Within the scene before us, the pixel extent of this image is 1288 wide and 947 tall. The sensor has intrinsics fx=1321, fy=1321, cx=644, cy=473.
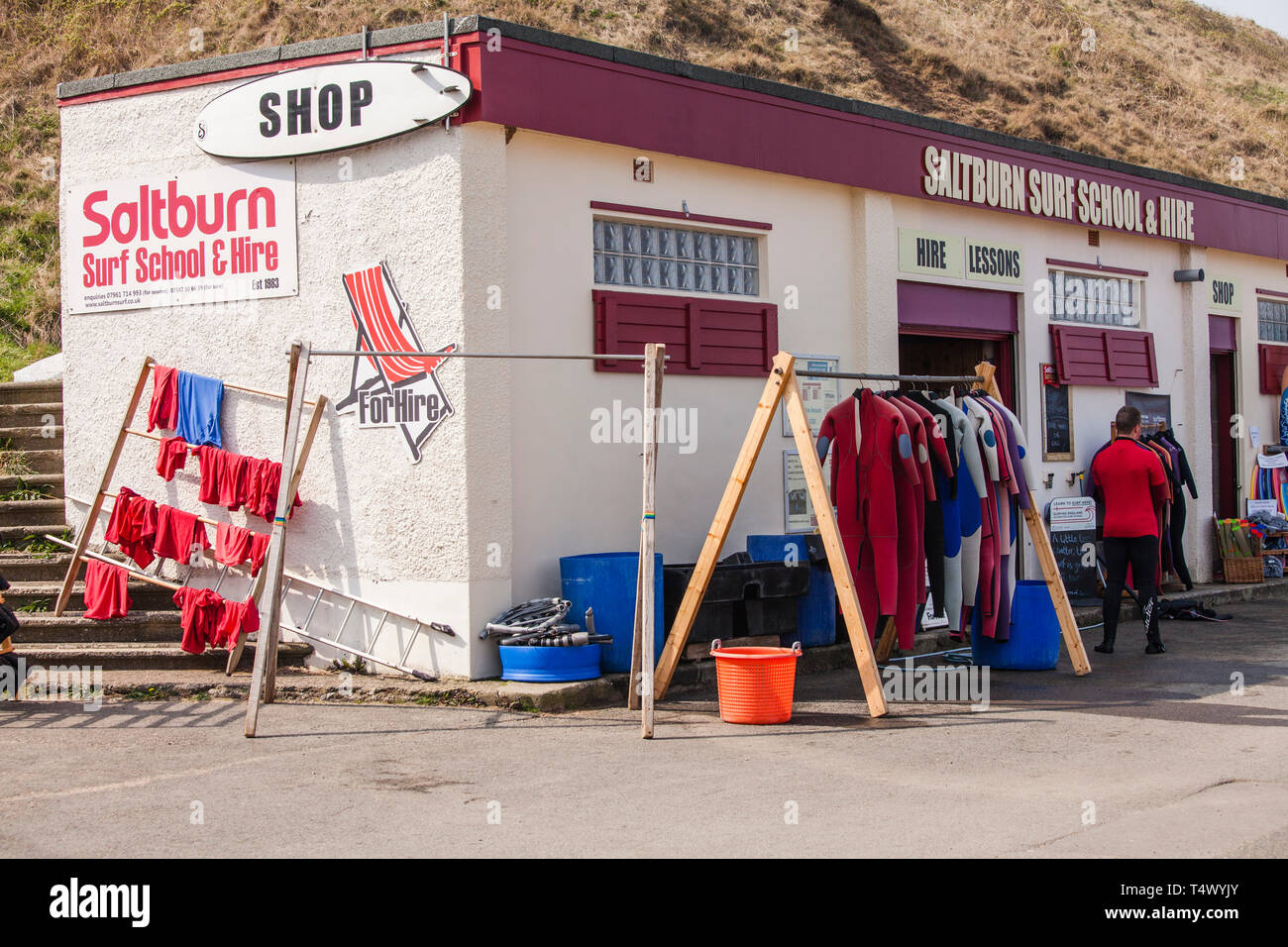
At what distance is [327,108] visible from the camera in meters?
10.2

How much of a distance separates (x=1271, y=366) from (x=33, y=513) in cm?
1619

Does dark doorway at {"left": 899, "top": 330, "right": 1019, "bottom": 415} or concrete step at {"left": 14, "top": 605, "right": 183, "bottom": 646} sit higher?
dark doorway at {"left": 899, "top": 330, "right": 1019, "bottom": 415}

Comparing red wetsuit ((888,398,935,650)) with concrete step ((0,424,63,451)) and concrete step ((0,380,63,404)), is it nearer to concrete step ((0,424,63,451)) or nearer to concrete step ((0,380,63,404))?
concrete step ((0,424,63,451))

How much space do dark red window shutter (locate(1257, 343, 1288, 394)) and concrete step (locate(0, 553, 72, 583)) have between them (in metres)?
15.7

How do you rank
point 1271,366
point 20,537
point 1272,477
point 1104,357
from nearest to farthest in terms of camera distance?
point 20,537 < point 1104,357 < point 1272,477 < point 1271,366

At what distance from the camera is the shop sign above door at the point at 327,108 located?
975cm

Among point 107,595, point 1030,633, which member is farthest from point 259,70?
point 1030,633

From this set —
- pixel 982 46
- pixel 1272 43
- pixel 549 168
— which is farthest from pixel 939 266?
pixel 1272 43

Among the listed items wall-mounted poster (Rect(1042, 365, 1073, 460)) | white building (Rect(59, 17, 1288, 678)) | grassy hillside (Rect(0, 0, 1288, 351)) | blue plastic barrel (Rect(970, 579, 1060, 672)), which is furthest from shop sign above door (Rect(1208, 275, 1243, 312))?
grassy hillside (Rect(0, 0, 1288, 351))

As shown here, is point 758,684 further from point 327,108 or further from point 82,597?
point 82,597

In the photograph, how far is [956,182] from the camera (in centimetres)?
1363

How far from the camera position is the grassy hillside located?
24672mm
